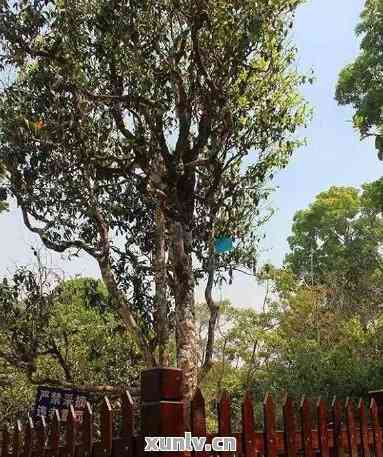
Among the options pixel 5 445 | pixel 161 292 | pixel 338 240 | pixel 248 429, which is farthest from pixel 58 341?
pixel 338 240

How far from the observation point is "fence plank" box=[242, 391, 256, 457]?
2759 mm

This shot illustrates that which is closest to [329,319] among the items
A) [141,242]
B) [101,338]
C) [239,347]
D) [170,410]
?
[239,347]

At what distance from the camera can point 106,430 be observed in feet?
8.36

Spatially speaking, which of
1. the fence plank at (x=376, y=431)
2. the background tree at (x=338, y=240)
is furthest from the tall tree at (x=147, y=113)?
the background tree at (x=338, y=240)

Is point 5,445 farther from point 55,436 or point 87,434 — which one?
point 87,434

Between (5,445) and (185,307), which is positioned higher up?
(185,307)

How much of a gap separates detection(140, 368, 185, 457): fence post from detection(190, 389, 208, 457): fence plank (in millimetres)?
155

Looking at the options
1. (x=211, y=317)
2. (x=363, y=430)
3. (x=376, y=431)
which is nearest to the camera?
(x=363, y=430)

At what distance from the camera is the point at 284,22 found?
9.63 meters

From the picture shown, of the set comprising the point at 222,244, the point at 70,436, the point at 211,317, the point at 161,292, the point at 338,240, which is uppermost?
the point at 338,240

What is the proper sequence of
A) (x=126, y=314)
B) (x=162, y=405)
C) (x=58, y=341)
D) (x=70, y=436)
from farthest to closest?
(x=58, y=341)
(x=126, y=314)
(x=70, y=436)
(x=162, y=405)

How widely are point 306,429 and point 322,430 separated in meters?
0.16

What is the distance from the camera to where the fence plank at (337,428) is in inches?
131

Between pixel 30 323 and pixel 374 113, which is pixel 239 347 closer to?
pixel 374 113
